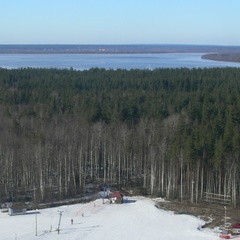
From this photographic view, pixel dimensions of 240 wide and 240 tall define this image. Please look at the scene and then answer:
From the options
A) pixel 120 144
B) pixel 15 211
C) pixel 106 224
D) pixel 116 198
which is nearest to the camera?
pixel 106 224

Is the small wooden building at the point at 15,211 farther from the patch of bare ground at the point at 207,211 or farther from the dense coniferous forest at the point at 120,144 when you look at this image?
the patch of bare ground at the point at 207,211

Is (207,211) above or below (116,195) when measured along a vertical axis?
below

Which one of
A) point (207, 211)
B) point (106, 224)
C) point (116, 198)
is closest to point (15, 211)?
point (106, 224)

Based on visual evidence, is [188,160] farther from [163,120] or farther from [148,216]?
A: [163,120]

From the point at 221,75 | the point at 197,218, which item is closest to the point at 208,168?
the point at 197,218

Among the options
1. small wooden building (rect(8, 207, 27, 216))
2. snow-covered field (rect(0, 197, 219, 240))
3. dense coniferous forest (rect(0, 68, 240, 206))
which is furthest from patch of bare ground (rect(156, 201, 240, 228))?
small wooden building (rect(8, 207, 27, 216))

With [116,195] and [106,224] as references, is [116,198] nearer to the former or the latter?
[116,195]

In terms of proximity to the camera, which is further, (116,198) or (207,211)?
(116,198)
